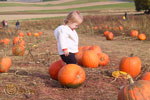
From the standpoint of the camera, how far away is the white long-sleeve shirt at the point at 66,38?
4.91 m

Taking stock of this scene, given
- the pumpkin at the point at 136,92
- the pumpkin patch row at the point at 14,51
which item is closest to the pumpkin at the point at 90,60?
the pumpkin patch row at the point at 14,51

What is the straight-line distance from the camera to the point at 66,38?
5.00 metres

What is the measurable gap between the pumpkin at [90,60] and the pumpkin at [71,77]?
67.0 inches

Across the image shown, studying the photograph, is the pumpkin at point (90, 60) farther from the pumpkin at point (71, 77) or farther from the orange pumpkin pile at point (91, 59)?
the pumpkin at point (71, 77)

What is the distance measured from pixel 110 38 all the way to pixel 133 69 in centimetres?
881

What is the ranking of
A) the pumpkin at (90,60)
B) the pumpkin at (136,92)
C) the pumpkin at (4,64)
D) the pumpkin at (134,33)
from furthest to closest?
the pumpkin at (134,33) < the pumpkin at (90,60) < the pumpkin at (4,64) < the pumpkin at (136,92)

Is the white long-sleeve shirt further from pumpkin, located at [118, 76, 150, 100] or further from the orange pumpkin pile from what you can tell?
pumpkin, located at [118, 76, 150, 100]

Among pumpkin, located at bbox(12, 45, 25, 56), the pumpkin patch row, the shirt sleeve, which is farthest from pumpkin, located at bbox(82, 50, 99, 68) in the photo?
pumpkin, located at bbox(12, 45, 25, 56)

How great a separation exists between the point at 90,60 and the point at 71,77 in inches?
71.6

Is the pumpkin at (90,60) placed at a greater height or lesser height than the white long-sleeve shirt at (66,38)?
lesser

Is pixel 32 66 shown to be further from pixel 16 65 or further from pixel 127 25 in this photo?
pixel 127 25

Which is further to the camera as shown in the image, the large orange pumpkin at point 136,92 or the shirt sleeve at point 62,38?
the shirt sleeve at point 62,38

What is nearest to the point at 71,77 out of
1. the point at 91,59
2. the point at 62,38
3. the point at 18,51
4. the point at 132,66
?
the point at 62,38

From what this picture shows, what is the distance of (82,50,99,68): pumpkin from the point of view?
6095 mm
